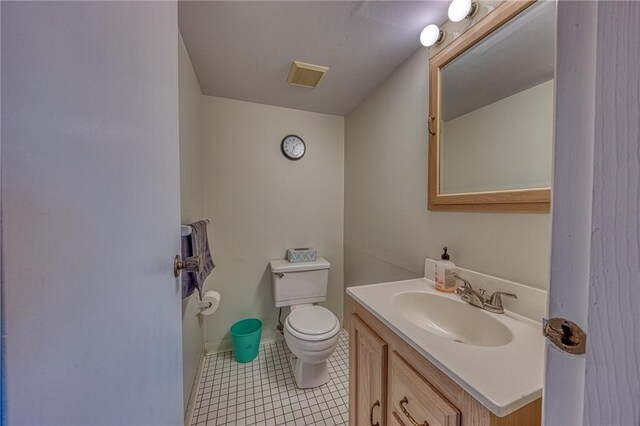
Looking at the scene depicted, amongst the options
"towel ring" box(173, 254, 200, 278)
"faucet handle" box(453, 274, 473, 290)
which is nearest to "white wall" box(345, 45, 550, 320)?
"faucet handle" box(453, 274, 473, 290)

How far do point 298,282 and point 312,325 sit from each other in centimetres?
44

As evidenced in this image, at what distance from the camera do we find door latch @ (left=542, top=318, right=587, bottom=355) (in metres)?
0.27

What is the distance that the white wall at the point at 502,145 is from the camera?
77 cm

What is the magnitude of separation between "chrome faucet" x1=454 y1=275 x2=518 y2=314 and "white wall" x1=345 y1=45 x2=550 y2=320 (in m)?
0.08

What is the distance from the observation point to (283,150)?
197 centimetres

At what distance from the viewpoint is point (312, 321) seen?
151cm

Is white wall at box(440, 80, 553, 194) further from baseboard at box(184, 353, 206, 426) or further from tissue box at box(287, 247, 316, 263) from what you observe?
baseboard at box(184, 353, 206, 426)

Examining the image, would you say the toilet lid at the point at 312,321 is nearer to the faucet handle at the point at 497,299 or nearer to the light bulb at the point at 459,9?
the faucet handle at the point at 497,299

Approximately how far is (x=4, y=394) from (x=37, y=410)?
5 centimetres

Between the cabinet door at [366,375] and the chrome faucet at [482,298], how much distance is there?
15.9 inches

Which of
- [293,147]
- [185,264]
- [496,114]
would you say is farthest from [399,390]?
[293,147]

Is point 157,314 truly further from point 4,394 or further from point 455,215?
point 455,215

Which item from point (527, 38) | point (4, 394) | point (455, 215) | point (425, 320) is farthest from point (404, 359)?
point (527, 38)

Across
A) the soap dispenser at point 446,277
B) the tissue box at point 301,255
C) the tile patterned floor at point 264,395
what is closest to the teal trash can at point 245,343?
the tile patterned floor at point 264,395
